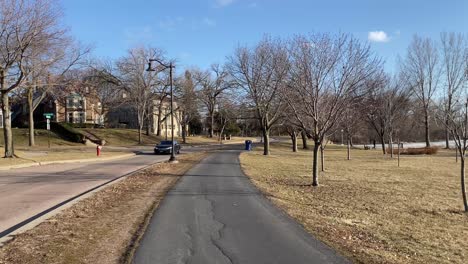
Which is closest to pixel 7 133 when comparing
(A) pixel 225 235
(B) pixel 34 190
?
(B) pixel 34 190

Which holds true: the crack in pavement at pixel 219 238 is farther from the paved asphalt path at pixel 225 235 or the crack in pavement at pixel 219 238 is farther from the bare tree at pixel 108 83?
the bare tree at pixel 108 83

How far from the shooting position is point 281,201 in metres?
12.3

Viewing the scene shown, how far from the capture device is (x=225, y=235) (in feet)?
25.6

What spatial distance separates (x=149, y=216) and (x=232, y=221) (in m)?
1.81

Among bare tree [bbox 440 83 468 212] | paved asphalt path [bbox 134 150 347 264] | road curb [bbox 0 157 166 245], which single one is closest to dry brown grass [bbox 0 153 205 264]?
road curb [bbox 0 157 166 245]

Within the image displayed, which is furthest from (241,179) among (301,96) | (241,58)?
(241,58)

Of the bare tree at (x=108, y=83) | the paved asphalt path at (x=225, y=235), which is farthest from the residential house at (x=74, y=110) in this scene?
the paved asphalt path at (x=225, y=235)

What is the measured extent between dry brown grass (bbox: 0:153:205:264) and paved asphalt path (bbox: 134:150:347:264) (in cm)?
36

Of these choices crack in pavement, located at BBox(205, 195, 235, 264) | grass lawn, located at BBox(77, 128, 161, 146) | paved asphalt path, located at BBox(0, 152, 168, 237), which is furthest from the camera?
grass lawn, located at BBox(77, 128, 161, 146)

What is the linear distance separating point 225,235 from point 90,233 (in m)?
2.39

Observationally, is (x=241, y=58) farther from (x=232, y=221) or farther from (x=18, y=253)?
(x=18, y=253)

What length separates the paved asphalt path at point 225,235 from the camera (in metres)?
6.32

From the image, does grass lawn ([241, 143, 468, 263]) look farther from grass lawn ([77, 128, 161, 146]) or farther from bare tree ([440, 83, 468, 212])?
grass lawn ([77, 128, 161, 146])

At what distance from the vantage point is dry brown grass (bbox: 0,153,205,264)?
6.39m
